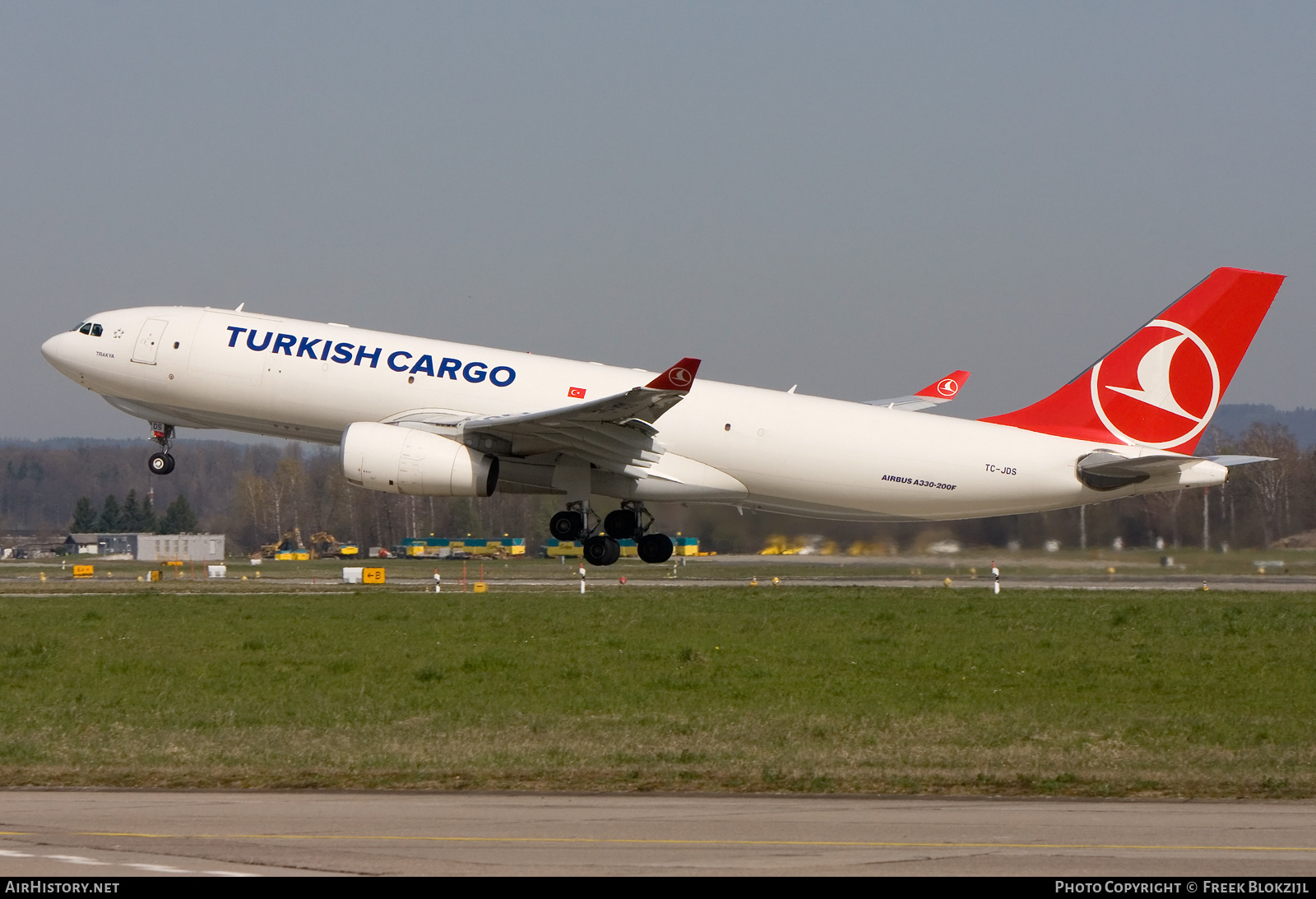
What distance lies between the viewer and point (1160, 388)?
3064 centimetres

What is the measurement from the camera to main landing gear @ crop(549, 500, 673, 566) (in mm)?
32125

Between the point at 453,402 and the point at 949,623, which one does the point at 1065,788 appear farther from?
the point at 453,402

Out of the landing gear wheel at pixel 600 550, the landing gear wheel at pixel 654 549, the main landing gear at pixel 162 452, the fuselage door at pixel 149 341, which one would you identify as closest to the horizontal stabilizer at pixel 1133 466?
the landing gear wheel at pixel 654 549

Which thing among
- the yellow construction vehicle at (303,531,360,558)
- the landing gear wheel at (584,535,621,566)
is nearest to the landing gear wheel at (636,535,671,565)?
the landing gear wheel at (584,535,621,566)

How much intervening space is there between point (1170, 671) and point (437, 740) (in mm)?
11598

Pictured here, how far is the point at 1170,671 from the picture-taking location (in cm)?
2188

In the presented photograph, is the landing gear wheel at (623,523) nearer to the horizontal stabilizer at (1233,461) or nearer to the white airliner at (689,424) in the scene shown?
the white airliner at (689,424)

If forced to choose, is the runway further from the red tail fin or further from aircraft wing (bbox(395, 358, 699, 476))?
the red tail fin

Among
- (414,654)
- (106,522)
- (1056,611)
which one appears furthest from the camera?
(106,522)

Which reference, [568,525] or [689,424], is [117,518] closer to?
[568,525]

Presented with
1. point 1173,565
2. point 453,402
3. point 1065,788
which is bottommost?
point 1065,788

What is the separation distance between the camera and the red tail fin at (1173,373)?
30.2 metres

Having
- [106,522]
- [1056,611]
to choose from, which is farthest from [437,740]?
[106,522]

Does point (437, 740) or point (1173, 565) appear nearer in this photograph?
point (437, 740)
